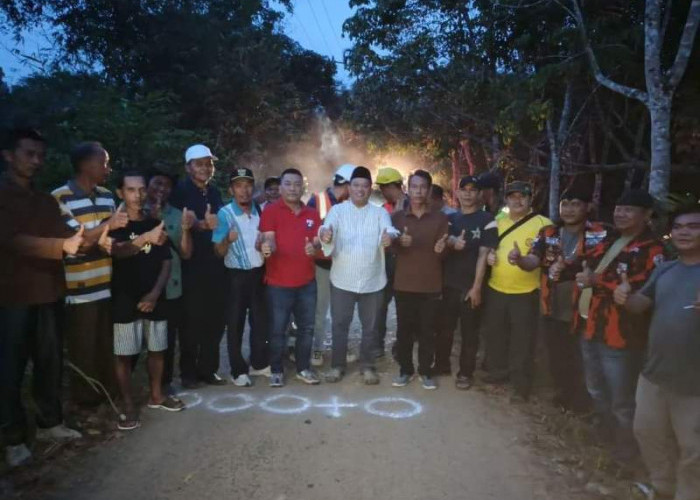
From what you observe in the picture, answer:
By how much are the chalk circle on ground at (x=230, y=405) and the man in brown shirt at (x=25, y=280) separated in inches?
53.2

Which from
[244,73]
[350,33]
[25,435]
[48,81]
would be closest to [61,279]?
[25,435]

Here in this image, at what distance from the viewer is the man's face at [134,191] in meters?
4.27

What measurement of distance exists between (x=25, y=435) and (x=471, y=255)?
409cm

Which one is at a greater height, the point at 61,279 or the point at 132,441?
the point at 61,279

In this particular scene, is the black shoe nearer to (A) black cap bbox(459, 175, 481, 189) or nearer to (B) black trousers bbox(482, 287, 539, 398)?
(B) black trousers bbox(482, 287, 539, 398)

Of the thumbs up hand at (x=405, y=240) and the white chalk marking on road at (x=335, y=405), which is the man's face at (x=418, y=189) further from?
the white chalk marking on road at (x=335, y=405)

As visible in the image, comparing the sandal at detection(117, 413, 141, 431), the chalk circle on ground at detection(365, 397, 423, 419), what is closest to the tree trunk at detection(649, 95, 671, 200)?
the chalk circle on ground at detection(365, 397, 423, 419)

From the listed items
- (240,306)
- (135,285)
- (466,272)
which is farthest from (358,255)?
(135,285)

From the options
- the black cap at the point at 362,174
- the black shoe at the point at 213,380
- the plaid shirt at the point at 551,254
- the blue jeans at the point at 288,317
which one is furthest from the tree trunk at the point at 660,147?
the black shoe at the point at 213,380

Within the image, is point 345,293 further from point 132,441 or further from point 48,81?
point 48,81

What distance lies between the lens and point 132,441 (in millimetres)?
4082

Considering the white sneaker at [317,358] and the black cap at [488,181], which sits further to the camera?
the white sneaker at [317,358]

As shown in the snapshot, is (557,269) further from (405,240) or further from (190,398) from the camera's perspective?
(190,398)

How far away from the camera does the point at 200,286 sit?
517cm
